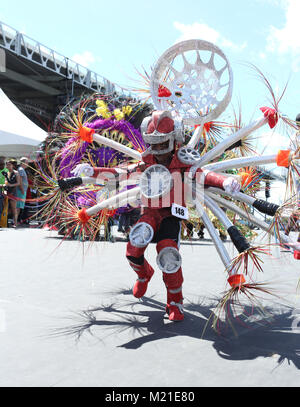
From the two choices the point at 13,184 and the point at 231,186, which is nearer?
the point at 231,186

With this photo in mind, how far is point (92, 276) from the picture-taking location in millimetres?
3988

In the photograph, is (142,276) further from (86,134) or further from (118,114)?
(118,114)

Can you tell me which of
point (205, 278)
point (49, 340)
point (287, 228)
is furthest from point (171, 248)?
point (205, 278)

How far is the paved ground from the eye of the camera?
174cm

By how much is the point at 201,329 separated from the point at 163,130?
1262 mm

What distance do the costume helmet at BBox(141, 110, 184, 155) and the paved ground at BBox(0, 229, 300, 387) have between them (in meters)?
1.02

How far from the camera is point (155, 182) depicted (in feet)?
8.59

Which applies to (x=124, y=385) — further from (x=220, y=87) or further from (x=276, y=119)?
(x=220, y=87)

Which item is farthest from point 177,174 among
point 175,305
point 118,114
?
point 118,114

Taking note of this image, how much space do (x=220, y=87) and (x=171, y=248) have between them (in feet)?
3.83

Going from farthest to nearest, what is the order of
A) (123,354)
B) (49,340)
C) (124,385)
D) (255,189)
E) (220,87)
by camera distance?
(255,189) → (220,87) → (49,340) → (123,354) → (124,385)

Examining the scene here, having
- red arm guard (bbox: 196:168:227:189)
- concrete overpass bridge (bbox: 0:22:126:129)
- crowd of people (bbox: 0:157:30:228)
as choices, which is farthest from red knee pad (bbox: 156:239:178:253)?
concrete overpass bridge (bbox: 0:22:126:129)

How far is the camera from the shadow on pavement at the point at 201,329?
6.88 feet

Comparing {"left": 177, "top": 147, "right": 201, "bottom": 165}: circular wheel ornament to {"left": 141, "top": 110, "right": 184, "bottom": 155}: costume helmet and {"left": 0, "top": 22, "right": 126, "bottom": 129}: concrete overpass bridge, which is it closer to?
{"left": 141, "top": 110, "right": 184, "bottom": 155}: costume helmet
